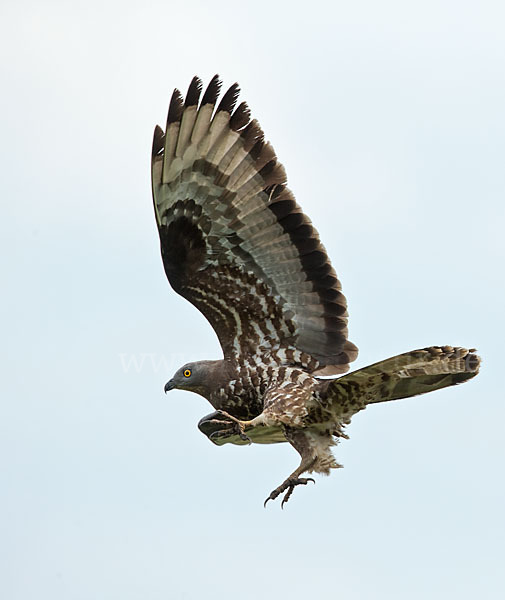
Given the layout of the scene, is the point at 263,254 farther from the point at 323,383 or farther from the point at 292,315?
A: the point at 323,383

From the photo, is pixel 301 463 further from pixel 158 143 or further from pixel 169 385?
pixel 158 143

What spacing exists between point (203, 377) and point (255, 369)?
0.59 metres

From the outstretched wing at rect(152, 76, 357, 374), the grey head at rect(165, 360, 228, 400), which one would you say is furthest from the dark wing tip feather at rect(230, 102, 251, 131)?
the grey head at rect(165, 360, 228, 400)

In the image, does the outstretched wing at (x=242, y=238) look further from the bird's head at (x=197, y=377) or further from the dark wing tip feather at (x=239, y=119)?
the bird's head at (x=197, y=377)

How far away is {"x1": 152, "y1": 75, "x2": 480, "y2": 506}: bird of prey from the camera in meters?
10.0

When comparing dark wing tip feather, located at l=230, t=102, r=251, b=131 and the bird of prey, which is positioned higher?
dark wing tip feather, located at l=230, t=102, r=251, b=131

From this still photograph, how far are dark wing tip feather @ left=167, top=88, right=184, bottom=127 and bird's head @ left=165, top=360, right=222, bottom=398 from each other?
2.46 meters

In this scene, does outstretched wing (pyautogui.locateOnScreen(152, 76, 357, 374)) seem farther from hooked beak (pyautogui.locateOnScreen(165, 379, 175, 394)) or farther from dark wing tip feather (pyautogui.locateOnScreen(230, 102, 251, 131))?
hooked beak (pyautogui.locateOnScreen(165, 379, 175, 394))

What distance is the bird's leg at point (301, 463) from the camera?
9898 mm

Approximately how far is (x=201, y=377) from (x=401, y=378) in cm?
221

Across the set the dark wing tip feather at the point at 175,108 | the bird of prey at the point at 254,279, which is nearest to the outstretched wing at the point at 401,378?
the bird of prey at the point at 254,279

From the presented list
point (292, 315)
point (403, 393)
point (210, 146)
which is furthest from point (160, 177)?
point (403, 393)

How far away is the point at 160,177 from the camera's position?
10.0 meters

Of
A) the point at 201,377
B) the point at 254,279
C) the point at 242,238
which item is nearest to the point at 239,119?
the point at 242,238
